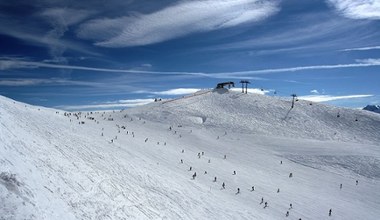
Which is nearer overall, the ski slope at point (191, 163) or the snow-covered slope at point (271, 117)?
the ski slope at point (191, 163)

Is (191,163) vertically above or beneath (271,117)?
beneath

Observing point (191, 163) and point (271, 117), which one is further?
point (271, 117)

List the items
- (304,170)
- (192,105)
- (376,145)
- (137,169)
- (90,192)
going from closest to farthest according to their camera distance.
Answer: (90,192) → (137,169) → (304,170) → (376,145) → (192,105)

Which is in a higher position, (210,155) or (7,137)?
(7,137)

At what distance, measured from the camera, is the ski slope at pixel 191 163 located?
55.9ft

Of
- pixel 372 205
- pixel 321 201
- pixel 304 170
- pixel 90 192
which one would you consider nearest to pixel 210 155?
pixel 304 170

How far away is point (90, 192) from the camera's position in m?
18.3

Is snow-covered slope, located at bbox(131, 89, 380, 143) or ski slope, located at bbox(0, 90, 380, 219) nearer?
ski slope, located at bbox(0, 90, 380, 219)

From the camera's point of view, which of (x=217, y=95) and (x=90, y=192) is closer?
(x=90, y=192)

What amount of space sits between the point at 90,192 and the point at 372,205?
27.8 meters

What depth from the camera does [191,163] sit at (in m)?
34.5

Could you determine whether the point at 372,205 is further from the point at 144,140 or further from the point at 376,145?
the point at 144,140

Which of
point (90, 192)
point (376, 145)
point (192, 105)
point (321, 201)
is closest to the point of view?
point (90, 192)

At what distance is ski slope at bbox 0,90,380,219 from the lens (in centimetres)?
1705
